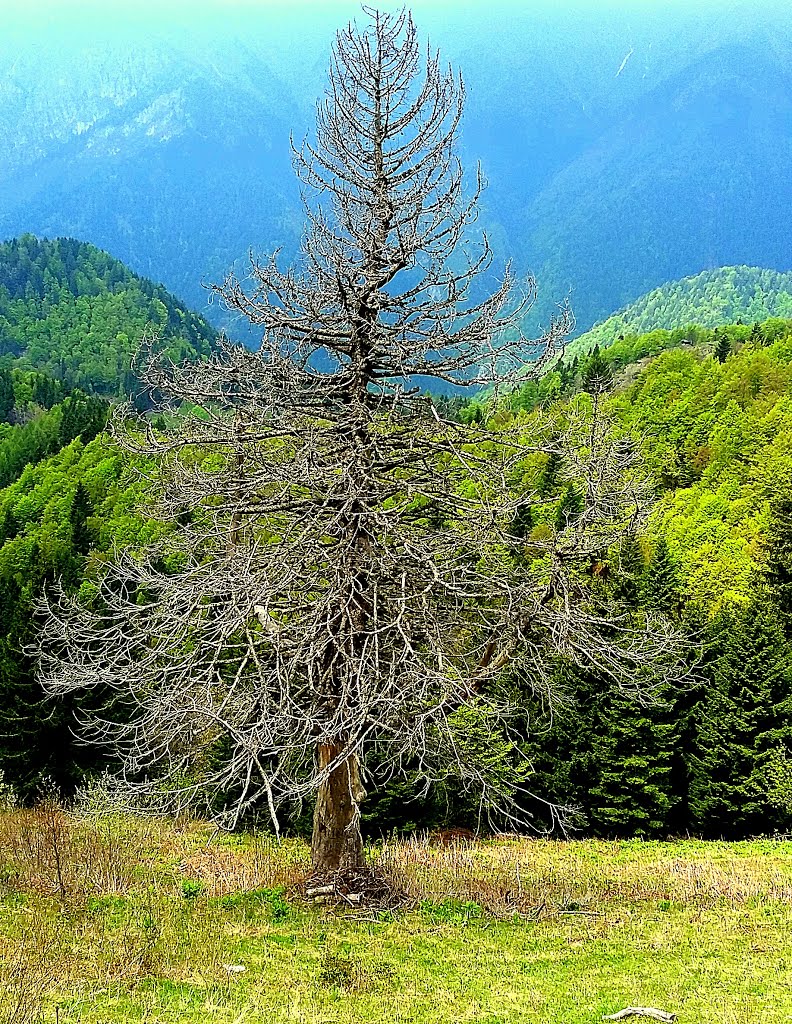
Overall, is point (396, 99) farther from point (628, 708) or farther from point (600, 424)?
point (628, 708)

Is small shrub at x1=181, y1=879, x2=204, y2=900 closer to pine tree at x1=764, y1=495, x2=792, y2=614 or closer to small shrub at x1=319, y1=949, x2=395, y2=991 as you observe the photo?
small shrub at x1=319, y1=949, x2=395, y2=991

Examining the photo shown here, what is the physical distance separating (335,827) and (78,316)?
187 metres

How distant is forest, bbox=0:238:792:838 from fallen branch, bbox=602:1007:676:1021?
3.97 metres

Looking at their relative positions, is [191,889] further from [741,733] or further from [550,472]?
[741,733]

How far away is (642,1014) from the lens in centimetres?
689

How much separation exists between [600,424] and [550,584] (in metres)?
2.12

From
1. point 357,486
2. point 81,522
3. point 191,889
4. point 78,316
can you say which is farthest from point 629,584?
point 78,316

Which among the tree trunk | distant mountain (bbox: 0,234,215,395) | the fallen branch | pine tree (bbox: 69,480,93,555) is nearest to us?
the fallen branch

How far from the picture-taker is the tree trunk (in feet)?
33.8

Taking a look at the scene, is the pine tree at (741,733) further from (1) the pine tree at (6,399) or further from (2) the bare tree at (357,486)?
(1) the pine tree at (6,399)


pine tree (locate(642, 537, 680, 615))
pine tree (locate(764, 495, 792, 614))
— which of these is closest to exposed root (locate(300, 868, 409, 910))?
pine tree (locate(642, 537, 680, 615))

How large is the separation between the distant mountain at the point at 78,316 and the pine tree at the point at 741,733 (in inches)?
5584

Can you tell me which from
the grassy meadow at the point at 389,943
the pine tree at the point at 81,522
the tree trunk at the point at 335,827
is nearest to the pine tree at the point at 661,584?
the grassy meadow at the point at 389,943

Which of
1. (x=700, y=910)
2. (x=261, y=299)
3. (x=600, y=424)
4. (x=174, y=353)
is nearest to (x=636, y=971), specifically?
(x=700, y=910)
